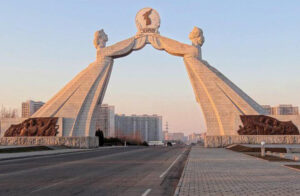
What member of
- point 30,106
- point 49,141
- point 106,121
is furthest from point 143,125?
point 49,141

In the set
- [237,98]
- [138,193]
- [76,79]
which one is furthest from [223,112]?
[138,193]

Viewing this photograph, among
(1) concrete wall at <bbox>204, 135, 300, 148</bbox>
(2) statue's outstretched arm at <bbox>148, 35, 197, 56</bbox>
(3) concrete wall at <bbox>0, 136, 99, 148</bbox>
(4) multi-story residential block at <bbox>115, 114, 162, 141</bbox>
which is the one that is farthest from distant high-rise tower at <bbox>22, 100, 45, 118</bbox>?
(1) concrete wall at <bbox>204, 135, 300, 148</bbox>

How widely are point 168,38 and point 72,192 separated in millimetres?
43279

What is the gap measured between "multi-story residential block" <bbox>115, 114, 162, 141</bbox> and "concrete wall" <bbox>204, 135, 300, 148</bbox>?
11054cm

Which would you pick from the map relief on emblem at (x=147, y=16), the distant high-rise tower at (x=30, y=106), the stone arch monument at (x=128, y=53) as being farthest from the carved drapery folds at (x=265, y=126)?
the distant high-rise tower at (x=30, y=106)

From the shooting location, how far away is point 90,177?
12.0m

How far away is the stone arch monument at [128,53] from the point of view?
45281mm

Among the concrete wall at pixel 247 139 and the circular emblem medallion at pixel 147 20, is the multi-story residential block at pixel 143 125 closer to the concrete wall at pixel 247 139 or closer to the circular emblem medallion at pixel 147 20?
the circular emblem medallion at pixel 147 20

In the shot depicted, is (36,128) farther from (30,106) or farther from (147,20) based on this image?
(30,106)

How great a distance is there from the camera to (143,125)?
531 feet

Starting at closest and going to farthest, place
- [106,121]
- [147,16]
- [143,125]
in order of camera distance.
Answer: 1. [147,16]
2. [106,121]
3. [143,125]

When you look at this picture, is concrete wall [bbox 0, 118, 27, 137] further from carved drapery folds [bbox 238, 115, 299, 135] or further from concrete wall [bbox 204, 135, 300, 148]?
carved drapery folds [bbox 238, 115, 299, 135]

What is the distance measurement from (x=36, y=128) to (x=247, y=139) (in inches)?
1100

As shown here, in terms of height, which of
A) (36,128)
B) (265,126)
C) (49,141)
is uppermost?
(265,126)
